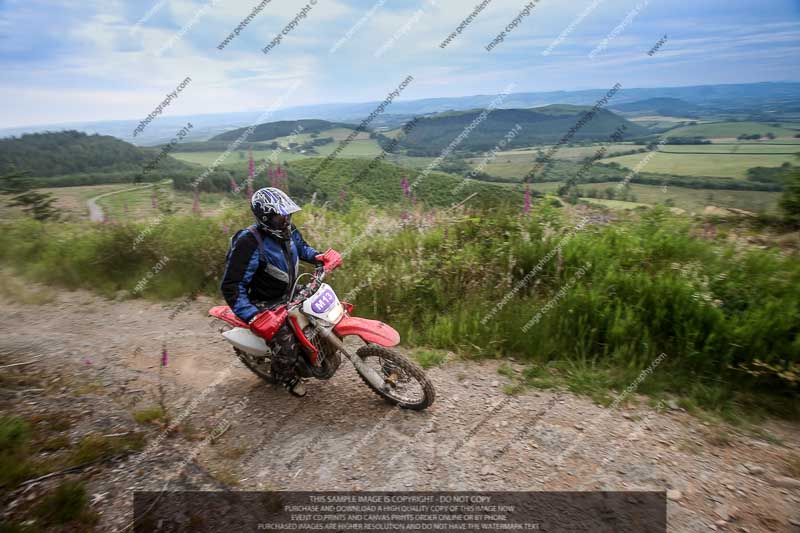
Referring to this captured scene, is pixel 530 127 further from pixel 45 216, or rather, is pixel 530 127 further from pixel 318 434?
pixel 318 434

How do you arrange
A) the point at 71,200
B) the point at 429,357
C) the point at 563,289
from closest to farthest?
the point at 429,357
the point at 563,289
the point at 71,200

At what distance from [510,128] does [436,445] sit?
3853 cm

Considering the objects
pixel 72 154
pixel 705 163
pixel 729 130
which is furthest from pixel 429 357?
pixel 729 130

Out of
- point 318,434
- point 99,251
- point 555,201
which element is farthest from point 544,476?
point 99,251

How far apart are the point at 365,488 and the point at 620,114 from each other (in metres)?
Result: 40.8

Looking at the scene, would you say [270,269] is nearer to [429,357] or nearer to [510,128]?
[429,357]

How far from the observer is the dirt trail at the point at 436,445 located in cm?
319

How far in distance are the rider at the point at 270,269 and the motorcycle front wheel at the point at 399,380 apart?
84cm

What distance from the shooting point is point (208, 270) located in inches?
311

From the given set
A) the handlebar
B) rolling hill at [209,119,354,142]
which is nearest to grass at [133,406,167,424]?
the handlebar

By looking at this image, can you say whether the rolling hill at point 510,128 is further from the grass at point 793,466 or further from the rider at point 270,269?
the grass at point 793,466

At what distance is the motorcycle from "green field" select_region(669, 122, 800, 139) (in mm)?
16938

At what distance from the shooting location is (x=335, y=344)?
4.12 meters

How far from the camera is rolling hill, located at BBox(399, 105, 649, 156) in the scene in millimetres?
29891
